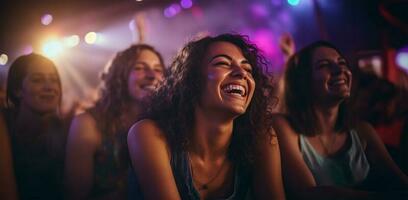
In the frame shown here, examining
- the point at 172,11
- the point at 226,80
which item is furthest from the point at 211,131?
the point at 172,11

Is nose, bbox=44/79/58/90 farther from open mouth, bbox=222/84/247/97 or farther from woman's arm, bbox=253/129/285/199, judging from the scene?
woman's arm, bbox=253/129/285/199

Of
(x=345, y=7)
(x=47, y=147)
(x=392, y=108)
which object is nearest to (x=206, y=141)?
(x=47, y=147)

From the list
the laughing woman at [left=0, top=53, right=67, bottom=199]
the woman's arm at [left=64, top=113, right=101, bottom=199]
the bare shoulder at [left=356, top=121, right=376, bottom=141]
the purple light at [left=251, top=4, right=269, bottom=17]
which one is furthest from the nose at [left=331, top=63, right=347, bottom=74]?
the purple light at [left=251, top=4, right=269, bottom=17]

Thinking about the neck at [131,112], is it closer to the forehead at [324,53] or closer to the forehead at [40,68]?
the forehead at [40,68]

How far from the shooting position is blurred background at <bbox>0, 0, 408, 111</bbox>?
13.2ft

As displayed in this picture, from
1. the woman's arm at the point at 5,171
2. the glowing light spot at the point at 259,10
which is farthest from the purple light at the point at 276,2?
the woman's arm at the point at 5,171

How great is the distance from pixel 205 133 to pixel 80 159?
3.02 feet

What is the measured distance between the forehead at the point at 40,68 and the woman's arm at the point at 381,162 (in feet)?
7.88

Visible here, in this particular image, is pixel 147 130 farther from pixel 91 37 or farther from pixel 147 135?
pixel 91 37

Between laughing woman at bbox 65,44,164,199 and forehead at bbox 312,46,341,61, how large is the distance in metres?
1.26

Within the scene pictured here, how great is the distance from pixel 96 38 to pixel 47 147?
4588 millimetres

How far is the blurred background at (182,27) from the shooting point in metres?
4.02

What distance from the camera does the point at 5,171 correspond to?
158 cm

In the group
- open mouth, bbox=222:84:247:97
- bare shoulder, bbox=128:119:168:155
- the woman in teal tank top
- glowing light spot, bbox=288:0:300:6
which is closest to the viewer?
bare shoulder, bbox=128:119:168:155
